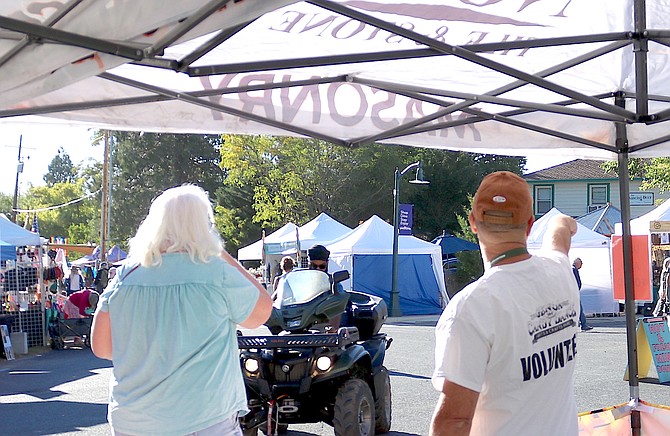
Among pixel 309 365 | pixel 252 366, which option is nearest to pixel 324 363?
pixel 309 365

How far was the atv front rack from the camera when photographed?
766cm

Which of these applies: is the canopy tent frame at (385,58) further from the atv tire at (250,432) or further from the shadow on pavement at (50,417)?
the shadow on pavement at (50,417)

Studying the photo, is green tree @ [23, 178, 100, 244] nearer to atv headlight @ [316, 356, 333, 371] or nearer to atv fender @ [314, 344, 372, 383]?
atv fender @ [314, 344, 372, 383]

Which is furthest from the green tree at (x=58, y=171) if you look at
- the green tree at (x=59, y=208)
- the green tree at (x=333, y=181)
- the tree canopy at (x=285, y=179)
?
the green tree at (x=333, y=181)

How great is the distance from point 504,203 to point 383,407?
6207 mm

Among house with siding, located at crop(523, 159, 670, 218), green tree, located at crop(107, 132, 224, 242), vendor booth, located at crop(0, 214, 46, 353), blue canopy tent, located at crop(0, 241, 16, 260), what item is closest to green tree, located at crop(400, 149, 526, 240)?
house with siding, located at crop(523, 159, 670, 218)

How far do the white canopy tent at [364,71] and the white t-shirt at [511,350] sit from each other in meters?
1.14

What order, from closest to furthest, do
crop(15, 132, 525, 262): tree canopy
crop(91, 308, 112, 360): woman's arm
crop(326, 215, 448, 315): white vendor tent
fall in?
crop(91, 308, 112, 360): woman's arm, crop(326, 215, 448, 315): white vendor tent, crop(15, 132, 525, 262): tree canopy

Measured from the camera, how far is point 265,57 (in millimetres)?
4492

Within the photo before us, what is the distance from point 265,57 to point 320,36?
301 mm

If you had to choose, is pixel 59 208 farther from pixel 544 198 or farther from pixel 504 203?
pixel 504 203

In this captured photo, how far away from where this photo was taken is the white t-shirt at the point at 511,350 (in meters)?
2.63

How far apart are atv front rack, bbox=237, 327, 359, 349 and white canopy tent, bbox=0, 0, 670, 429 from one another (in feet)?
8.12

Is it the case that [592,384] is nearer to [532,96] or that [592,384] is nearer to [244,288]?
[532,96]
